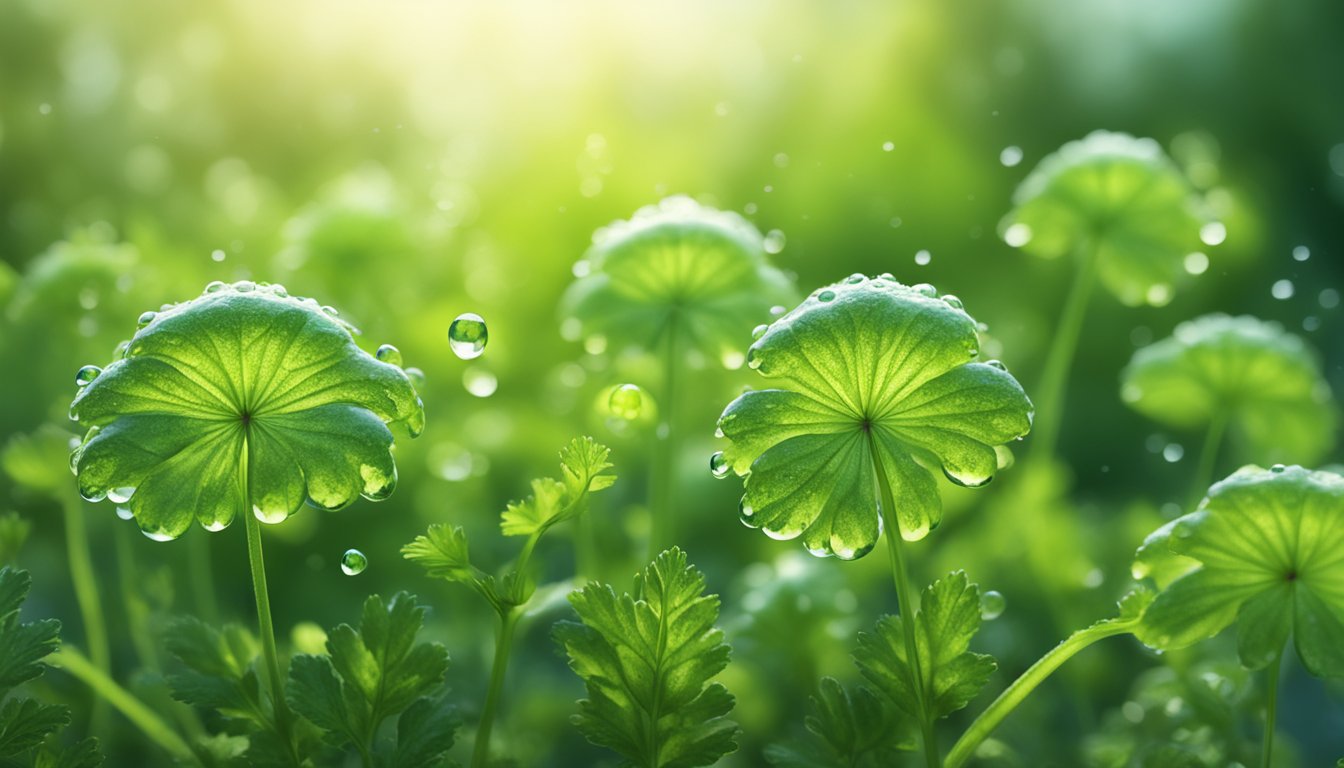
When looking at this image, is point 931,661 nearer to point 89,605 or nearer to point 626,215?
point 89,605

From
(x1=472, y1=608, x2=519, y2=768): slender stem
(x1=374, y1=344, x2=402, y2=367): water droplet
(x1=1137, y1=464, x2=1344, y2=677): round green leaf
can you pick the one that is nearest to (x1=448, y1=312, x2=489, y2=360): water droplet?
(x1=374, y1=344, x2=402, y2=367): water droplet

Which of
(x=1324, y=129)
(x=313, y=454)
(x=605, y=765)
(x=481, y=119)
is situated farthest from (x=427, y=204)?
(x=1324, y=129)

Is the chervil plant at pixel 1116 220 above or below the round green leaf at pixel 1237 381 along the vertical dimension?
above

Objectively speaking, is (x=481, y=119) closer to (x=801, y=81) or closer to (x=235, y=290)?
(x=801, y=81)

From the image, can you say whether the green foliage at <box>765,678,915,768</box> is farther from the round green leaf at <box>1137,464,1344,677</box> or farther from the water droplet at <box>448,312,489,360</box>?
the water droplet at <box>448,312,489,360</box>

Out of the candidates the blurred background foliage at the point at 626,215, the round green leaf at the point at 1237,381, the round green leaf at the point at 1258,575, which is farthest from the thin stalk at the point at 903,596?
the round green leaf at the point at 1237,381

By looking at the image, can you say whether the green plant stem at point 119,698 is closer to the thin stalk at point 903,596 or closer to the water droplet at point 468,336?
the water droplet at point 468,336
